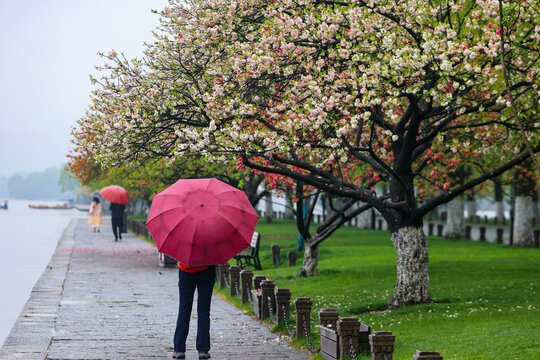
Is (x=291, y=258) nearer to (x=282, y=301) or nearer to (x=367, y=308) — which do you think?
(x=367, y=308)

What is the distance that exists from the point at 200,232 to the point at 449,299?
7105mm

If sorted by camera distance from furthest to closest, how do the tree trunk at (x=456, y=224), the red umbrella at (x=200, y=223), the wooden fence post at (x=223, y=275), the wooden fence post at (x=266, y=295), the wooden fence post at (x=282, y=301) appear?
the tree trunk at (x=456, y=224), the wooden fence post at (x=223, y=275), the wooden fence post at (x=266, y=295), the wooden fence post at (x=282, y=301), the red umbrella at (x=200, y=223)

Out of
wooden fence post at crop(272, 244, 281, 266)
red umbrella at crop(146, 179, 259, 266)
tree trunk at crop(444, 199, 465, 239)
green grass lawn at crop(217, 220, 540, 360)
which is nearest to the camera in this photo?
red umbrella at crop(146, 179, 259, 266)

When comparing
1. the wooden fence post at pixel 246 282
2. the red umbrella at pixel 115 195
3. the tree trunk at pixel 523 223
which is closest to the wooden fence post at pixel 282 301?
the wooden fence post at pixel 246 282

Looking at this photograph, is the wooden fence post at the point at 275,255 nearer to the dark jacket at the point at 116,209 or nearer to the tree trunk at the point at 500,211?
the dark jacket at the point at 116,209

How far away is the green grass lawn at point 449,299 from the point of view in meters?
9.41

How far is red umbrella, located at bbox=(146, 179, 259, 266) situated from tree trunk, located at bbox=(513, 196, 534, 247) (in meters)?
22.3

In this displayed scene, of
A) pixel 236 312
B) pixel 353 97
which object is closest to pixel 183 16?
pixel 353 97

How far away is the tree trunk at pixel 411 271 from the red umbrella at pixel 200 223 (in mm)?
5232

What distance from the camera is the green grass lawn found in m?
9.41

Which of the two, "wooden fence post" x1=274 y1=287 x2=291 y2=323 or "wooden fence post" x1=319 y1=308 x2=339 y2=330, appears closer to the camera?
"wooden fence post" x1=319 y1=308 x2=339 y2=330

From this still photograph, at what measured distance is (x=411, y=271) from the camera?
519 inches

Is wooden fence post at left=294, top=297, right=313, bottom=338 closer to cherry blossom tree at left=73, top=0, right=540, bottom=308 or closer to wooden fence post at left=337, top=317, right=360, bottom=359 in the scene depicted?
wooden fence post at left=337, top=317, right=360, bottom=359

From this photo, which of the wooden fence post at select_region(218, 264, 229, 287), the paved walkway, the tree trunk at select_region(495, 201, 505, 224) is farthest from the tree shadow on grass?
the tree trunk at select_region(495, 201, 505, 224)
